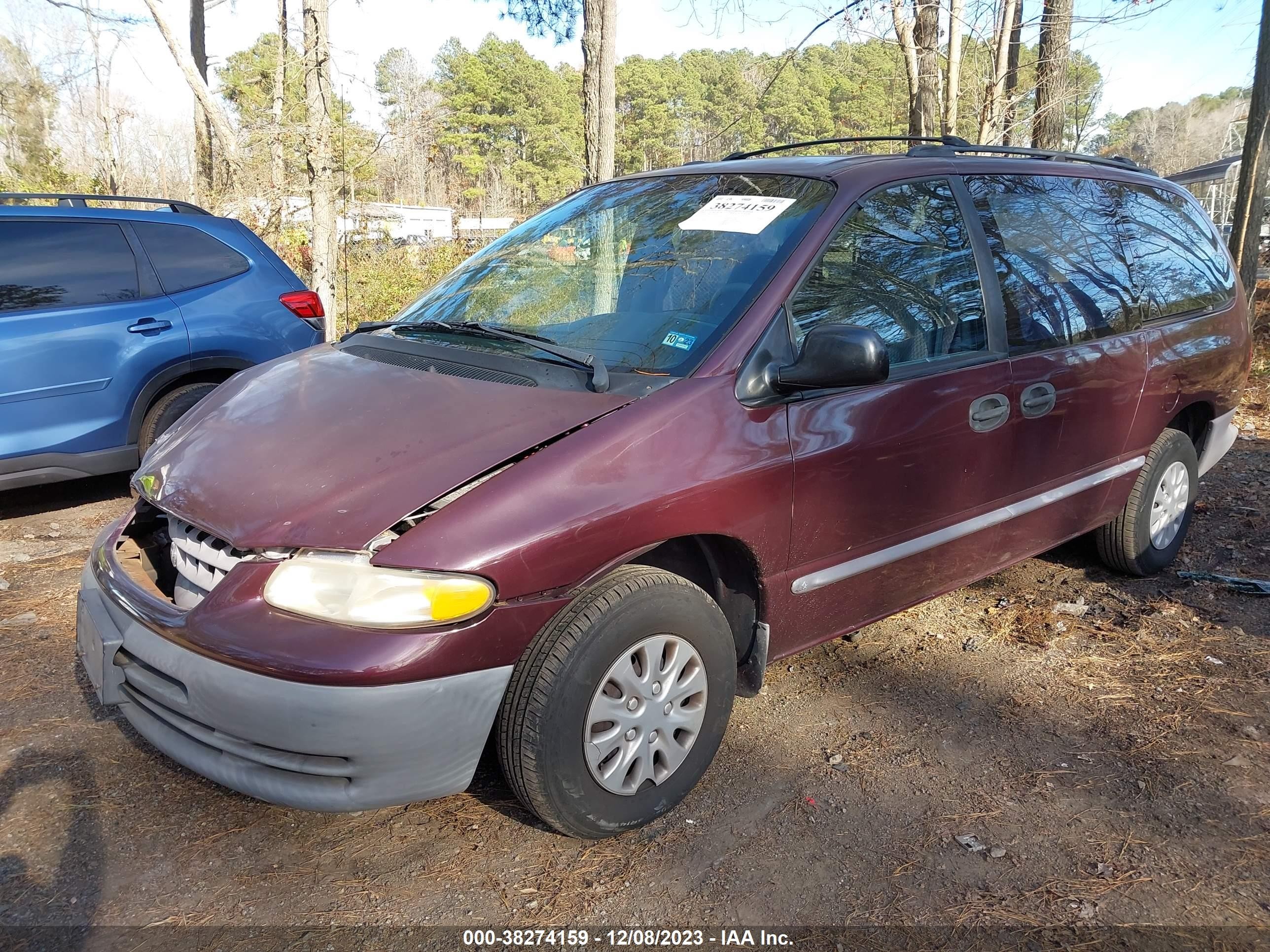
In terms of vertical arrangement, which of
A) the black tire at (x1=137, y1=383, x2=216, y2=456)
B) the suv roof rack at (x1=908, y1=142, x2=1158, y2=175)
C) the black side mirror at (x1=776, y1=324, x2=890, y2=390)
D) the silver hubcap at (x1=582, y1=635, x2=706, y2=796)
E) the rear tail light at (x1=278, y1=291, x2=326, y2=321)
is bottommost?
the silver hubcap at (x1=582, y1=635, x2=706, y2=796)

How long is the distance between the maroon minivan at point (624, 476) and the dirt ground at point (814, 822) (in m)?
0.28

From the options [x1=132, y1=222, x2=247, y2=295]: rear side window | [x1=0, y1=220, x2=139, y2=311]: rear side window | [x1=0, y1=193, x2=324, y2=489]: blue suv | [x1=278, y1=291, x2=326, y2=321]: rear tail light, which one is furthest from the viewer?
[x1=278, y1=291, x2=326, y2=321]: rear tail light

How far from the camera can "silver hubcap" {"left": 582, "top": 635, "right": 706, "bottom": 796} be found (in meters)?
2.47

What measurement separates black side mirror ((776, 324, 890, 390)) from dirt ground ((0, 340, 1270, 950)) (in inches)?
48.9

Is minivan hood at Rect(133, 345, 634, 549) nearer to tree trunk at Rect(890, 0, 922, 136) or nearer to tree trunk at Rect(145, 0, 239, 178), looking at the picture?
tree trunk at Rect(890, 0, 922, 136)

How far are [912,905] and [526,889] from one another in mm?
984

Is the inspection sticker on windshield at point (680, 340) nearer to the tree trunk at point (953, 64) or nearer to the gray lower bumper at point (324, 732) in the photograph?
the gray lower bumper at point (324, 732)

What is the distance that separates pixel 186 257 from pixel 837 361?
4.76 metres

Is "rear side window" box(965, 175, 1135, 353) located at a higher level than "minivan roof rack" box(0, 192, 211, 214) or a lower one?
lower

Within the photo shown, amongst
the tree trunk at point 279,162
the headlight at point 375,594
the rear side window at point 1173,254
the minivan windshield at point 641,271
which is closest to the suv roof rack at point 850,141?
the minivan windshield at point 641,271

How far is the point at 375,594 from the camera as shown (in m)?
2.21

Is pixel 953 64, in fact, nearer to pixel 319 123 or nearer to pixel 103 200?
pixel 319 123

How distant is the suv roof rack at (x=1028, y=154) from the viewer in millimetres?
3730

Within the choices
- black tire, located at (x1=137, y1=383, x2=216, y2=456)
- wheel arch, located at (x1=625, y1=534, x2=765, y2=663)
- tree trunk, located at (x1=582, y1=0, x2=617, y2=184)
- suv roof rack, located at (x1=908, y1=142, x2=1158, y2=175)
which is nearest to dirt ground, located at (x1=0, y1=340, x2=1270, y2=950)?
wheel arch, located at (x1=625, y1=534, x2=765, y2=663)
